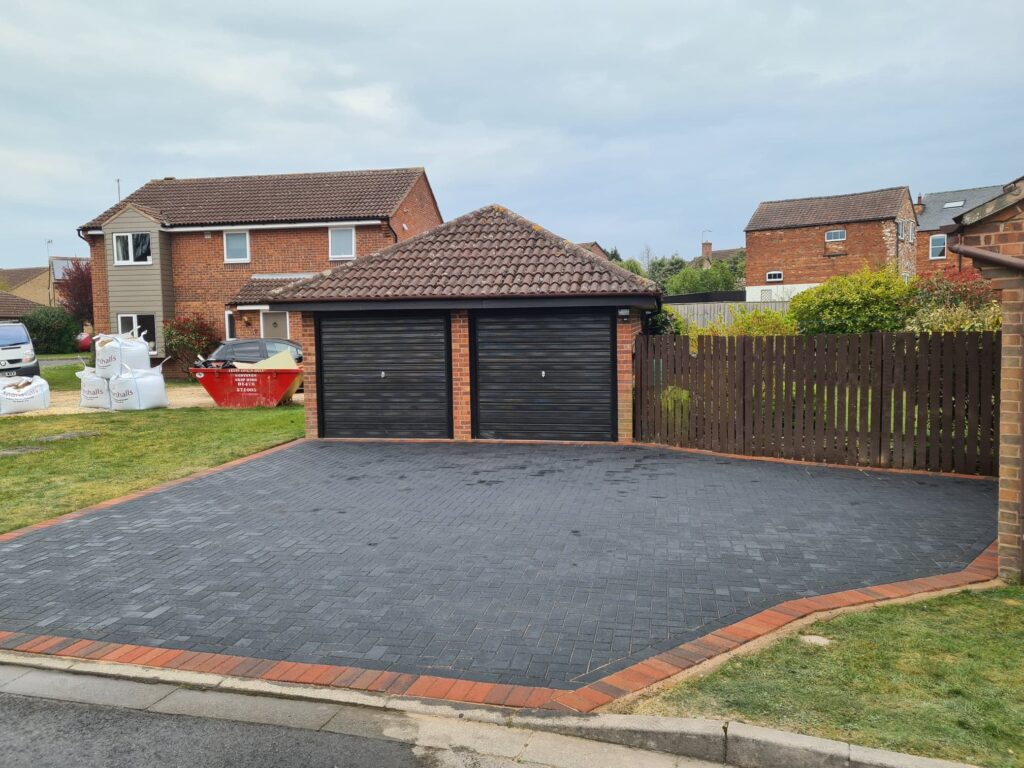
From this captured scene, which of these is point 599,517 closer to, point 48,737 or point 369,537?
point 369,537

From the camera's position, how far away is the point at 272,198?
3017cm

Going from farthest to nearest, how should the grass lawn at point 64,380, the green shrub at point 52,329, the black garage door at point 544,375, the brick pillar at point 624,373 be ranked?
1. the green shrub at point 52,329
2. the grass lawn at point 64,380
3. the black garage door at point 544,375
4. the brick pillar at point 624,373

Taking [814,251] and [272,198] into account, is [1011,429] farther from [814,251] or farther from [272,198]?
[814,251]

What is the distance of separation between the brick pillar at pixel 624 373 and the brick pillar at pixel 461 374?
8.41 feet

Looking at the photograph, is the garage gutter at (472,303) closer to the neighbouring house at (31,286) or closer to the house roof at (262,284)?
the house roof at (262,284)

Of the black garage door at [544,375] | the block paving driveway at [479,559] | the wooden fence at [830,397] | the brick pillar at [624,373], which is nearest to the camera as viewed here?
the block paving driveway at [479,559]

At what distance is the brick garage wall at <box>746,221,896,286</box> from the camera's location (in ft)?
129

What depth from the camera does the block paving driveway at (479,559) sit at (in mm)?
4910

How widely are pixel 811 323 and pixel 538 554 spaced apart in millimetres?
17324

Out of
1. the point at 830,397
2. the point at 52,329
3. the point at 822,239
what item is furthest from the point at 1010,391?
the point at 52,329

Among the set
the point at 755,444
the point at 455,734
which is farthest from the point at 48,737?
the point at 755,444

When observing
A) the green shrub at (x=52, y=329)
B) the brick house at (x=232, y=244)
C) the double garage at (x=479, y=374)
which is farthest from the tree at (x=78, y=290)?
the double garage at (x=479, y=374)

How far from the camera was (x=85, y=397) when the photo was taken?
1908 centimetres

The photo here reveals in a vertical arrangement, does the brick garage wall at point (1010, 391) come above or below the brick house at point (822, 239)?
below
